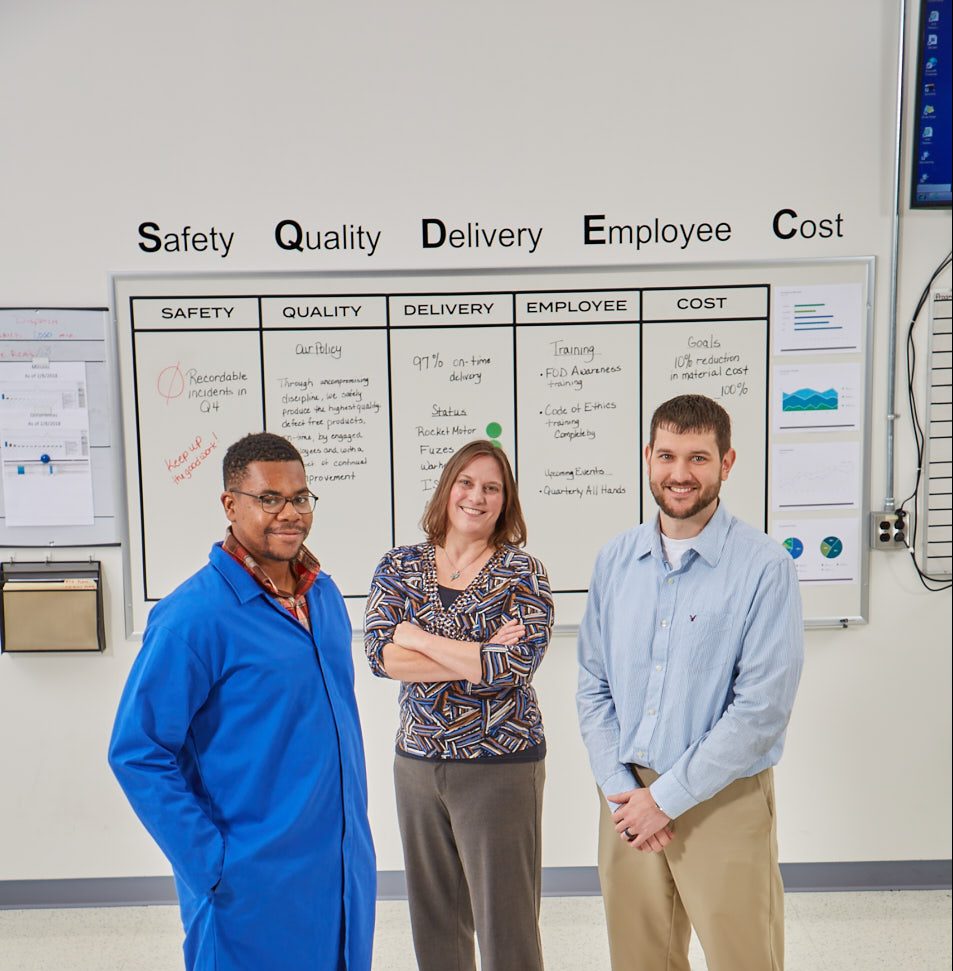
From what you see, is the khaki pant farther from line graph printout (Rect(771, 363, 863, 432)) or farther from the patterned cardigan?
line graph printout (Rect(771, 363, 863, 432))

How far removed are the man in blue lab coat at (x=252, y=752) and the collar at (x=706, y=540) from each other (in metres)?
0.73

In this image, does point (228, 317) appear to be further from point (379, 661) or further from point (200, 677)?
point (200, 677)

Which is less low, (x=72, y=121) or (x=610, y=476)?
(x=72, y=121)

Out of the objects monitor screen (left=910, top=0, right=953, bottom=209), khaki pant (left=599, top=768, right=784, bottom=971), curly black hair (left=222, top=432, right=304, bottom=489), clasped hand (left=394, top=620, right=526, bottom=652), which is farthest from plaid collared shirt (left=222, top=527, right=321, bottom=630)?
monitor screen (left=910, top=0, right=953, bottom=209)

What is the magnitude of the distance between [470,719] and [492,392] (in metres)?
1.19

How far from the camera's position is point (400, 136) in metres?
2.79

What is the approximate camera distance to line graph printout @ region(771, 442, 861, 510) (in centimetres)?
290

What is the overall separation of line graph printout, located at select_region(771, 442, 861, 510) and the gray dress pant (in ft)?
4.46

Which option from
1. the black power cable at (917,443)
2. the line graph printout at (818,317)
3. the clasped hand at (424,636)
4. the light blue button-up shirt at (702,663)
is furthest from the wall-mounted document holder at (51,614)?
the black power cable at (917,443)

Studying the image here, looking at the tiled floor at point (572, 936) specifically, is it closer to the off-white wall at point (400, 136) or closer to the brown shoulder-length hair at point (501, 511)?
the off-white wall at point (400, 136)

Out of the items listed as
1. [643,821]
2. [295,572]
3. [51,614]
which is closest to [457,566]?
[295,572]

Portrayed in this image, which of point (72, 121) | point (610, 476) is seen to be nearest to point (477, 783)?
point (610, 476)

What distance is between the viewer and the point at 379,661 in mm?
2074

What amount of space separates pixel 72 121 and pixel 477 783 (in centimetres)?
233
